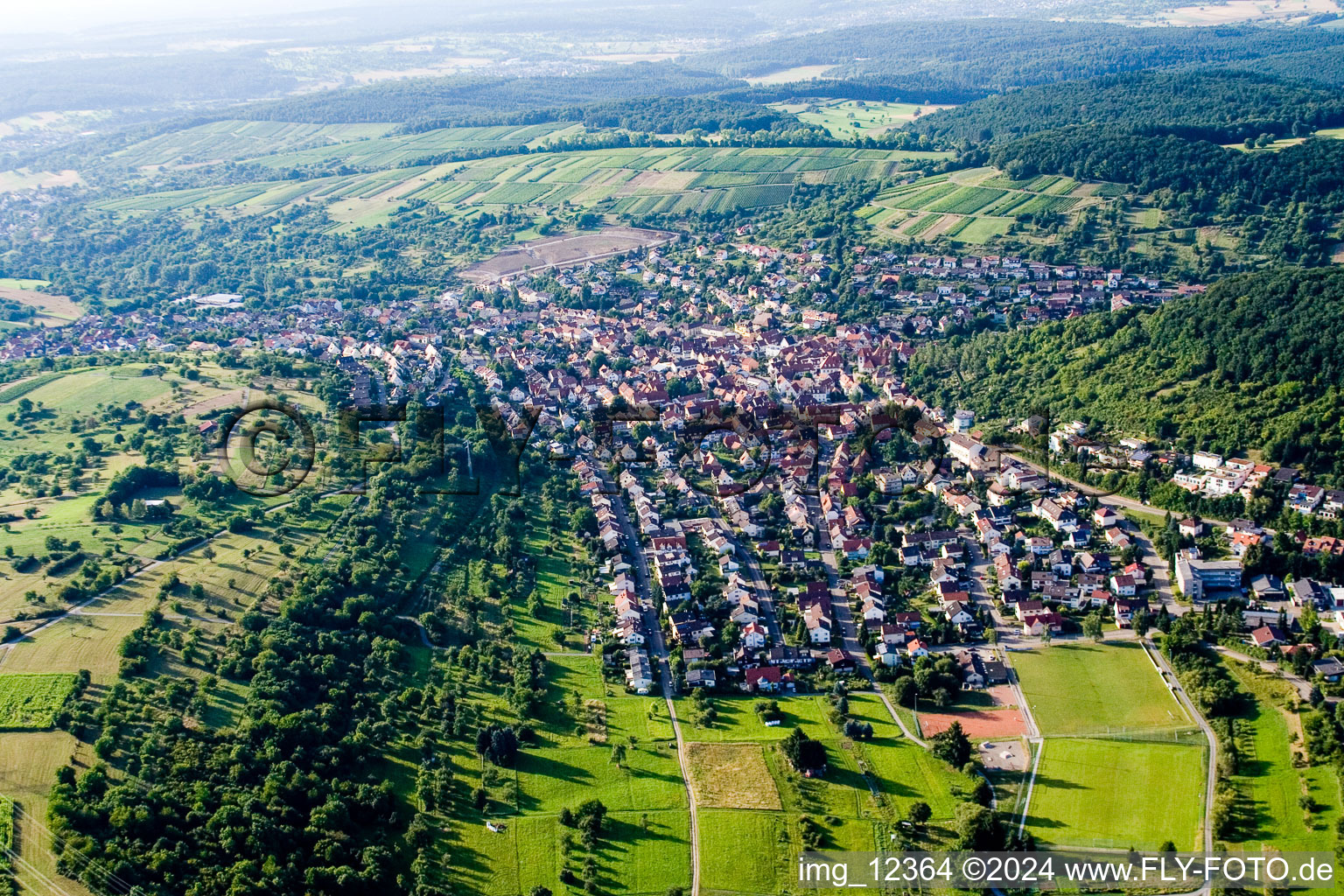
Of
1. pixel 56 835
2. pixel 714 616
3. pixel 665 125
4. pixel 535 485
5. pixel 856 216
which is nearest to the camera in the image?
pixel 56 835

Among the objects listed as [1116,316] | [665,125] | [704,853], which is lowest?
[704,853]

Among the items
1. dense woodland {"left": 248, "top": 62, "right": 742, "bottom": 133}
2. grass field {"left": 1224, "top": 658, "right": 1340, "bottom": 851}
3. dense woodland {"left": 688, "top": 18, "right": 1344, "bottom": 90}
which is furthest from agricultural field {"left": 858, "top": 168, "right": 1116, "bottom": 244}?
dense woodland {"left": 688, "top": 18, "right": 1344, "bottom": 90}

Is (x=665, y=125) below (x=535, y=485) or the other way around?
the other way around

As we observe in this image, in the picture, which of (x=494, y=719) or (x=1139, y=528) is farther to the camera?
(x=1139, y=528)

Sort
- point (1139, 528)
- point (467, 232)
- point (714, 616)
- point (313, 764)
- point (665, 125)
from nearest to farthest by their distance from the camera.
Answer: point (313, 764) < point (714, 616) < point (1139, 528) < point (467, 232) < point (665, 125)

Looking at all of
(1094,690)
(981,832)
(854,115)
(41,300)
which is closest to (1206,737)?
(1094,690)

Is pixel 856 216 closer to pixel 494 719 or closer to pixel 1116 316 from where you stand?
pixel 1116 316

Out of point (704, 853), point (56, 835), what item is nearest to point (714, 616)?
point (704, 853)
